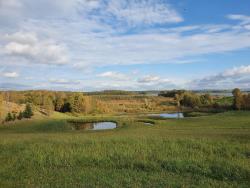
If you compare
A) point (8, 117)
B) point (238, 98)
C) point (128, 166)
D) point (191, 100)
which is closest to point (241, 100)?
point (238, 98)

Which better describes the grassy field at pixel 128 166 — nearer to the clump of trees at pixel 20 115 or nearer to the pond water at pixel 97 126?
the pond water at pixel 97 126

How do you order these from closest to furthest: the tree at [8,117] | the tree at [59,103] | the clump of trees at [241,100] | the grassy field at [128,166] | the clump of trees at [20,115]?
1. the grassy field at [128,166]
2. the tree at [8,117]
3. the clump of trees at [20,115]
4. the clump of trees at [241,100]
5. the tree at [59,103]

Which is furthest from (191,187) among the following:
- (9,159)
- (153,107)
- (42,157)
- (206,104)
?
(153,107)

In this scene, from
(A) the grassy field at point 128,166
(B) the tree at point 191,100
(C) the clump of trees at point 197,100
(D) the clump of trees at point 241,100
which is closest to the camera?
(A) the grassy field at point 128,166

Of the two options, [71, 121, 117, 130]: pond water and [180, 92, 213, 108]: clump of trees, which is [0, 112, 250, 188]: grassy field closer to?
[71, 121, 117, 130]: pond water

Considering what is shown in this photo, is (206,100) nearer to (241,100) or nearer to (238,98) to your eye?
(238,98)

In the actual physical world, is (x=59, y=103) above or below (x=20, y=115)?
above

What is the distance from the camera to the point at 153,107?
5615 inches

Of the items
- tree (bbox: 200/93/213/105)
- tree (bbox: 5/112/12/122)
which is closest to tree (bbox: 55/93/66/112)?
tree (bbox: 5/112/12/122)

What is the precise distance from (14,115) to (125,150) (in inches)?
2196

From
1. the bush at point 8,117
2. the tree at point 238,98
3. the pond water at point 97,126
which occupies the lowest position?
the pond water at point 97,126

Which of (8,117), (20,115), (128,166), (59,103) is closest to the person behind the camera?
(128,166)

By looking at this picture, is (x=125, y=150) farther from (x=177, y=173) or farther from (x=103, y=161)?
(x=177, y=173)

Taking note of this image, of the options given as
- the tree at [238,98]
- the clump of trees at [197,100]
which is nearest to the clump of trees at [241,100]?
the tree at [238,98]
